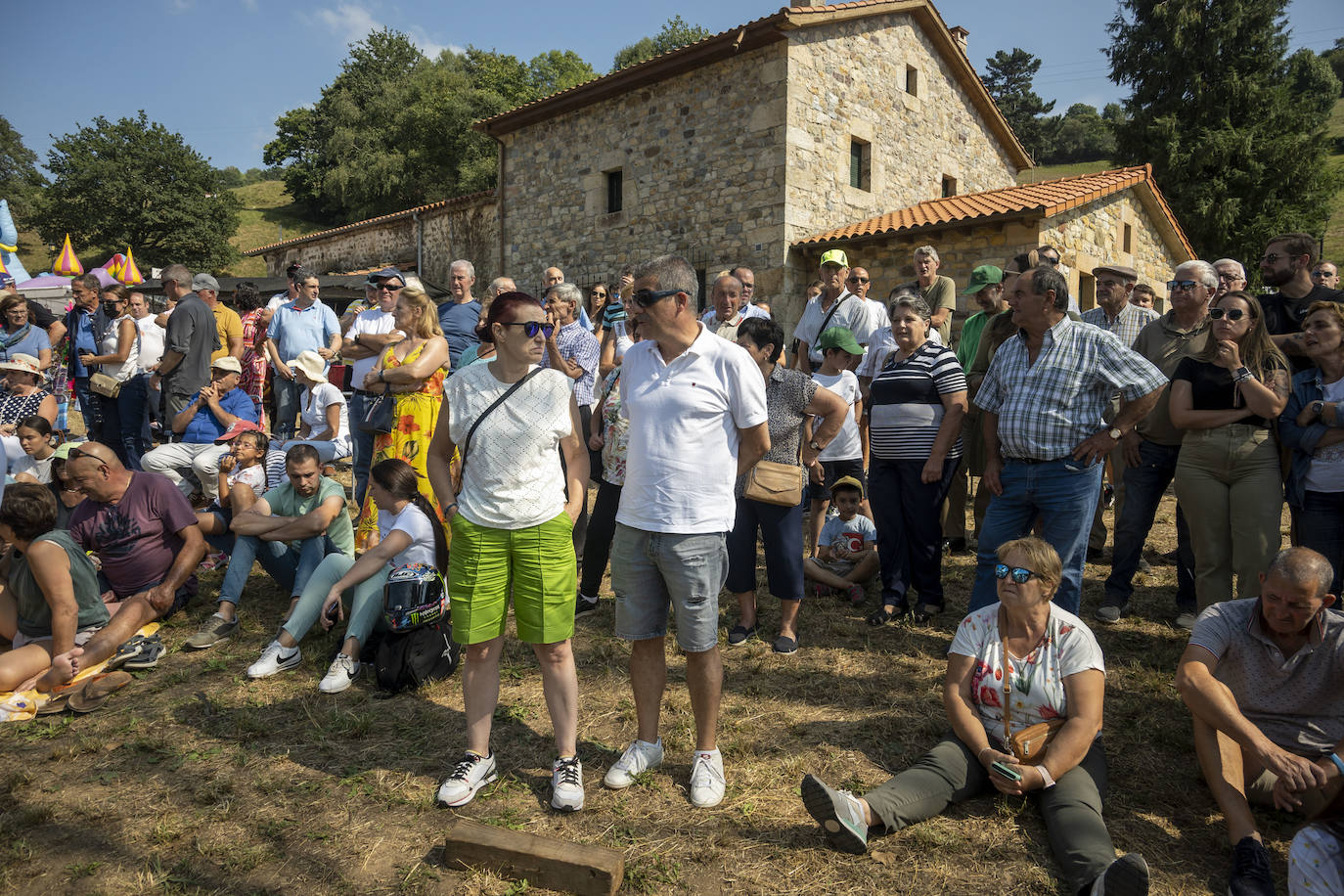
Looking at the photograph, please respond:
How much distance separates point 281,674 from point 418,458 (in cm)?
140

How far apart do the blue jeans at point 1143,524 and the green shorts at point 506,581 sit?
365 cm

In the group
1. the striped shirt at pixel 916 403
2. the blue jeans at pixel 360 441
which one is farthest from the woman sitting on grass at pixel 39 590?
the striped shirt at pixel 916 403

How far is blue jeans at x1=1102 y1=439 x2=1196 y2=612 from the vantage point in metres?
4.66

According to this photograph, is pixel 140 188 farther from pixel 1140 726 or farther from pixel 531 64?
pixel 1140 726

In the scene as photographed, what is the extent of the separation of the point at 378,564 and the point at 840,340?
296cm

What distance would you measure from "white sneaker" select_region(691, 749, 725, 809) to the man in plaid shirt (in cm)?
160

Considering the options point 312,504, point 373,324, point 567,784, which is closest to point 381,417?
point 312,504

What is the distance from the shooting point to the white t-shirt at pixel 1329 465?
141 inches

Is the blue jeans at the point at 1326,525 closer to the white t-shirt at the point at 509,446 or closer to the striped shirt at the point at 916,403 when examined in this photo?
the striped shirt at the point at 916,403

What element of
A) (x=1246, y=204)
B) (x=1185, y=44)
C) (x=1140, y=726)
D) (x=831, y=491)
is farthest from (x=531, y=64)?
(x=1140, y=726)

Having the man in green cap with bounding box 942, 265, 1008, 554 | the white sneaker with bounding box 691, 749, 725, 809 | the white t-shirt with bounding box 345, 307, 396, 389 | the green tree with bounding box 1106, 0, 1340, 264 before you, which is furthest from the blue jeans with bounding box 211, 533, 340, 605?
the green tree with bounding box 1106, 0, 1340, 264

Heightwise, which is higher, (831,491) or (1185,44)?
(1185,44)

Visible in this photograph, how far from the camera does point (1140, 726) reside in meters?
3.46

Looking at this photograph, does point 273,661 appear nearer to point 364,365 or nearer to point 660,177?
point 364,365
